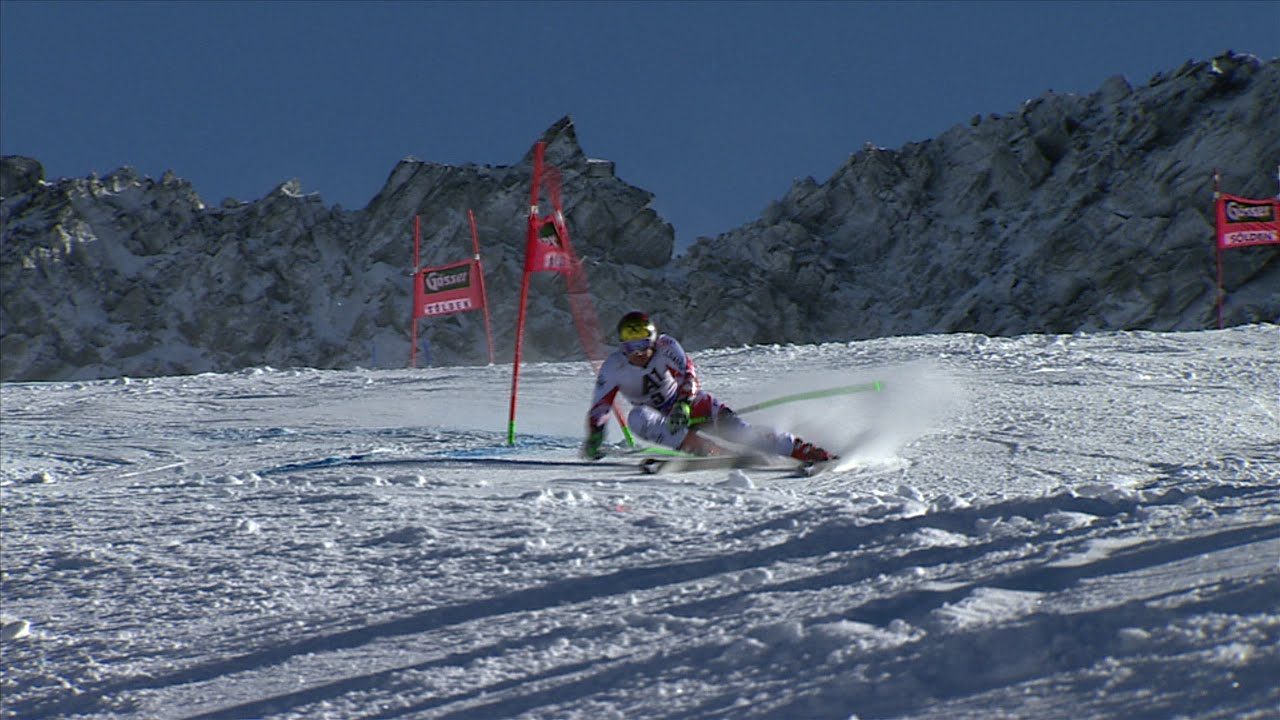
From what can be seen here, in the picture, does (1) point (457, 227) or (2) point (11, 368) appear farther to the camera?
(1) point (457, 227)

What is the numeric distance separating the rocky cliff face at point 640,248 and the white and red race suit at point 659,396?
59.2m

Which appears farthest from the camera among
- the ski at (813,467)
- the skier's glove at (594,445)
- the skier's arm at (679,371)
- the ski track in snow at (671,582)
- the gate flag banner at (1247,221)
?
the gate flag banner at (1247,221)

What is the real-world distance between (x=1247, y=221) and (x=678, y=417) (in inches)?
891

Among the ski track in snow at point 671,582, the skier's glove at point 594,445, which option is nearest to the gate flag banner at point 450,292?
the ski track in snow at point 671,582

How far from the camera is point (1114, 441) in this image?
25.3 feet

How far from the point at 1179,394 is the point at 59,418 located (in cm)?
1131

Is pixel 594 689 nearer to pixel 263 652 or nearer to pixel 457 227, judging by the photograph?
pixel 263 652

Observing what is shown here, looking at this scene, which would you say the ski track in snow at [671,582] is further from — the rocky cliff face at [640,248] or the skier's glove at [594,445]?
the rocky cliff face at [640,248]

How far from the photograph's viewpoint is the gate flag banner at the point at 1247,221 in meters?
25.4

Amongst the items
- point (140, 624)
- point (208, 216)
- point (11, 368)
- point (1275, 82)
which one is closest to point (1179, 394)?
point (140, 624)

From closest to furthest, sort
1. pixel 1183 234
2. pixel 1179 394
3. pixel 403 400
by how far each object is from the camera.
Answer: pixel 1179 394 → pixel 403 400 → pixel 1183 234

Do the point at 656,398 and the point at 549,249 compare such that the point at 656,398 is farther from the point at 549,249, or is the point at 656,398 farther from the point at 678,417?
the point at 549,249

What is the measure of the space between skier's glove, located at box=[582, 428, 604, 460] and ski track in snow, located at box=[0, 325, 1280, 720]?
10.2 inches

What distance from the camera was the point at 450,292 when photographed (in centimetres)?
2405
